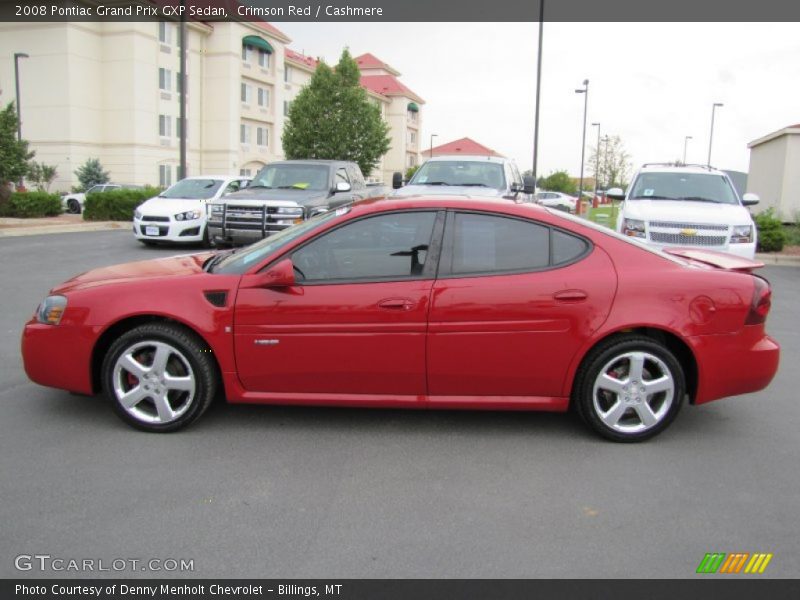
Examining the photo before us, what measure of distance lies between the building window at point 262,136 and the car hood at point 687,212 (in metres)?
47.4

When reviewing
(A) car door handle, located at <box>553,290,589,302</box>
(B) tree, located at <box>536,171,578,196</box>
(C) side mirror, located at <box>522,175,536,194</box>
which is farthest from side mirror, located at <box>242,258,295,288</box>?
(B) tree, located at <box>536,171,578,196</box>

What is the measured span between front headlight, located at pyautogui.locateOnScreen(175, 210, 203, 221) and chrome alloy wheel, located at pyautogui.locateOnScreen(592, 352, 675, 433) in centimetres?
1236

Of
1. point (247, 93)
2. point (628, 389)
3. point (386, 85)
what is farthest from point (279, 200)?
point (386, 85)

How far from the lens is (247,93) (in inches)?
2093

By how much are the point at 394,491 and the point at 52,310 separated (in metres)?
2.56

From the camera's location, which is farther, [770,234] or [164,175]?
[164,175]

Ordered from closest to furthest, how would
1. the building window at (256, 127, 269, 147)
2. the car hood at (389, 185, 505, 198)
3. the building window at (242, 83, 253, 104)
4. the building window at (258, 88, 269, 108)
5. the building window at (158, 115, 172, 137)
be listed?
the car hood at (389, 185, 505, 198) → the building window at (158, 115, 172, 137) → the building window at (242, 83, 253, 104) → the building window at (258, 88, 269, 108) → the building window at (256, 127, 269, 147)

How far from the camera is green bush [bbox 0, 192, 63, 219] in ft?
71.3

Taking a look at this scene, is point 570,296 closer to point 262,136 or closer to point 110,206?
point 110,206

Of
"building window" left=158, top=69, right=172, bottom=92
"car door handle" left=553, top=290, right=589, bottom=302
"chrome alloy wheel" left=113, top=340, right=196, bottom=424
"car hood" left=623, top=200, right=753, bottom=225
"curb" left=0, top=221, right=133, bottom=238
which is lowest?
"chrome alloy wheel" left=113, top=340, right=196, bottom=424

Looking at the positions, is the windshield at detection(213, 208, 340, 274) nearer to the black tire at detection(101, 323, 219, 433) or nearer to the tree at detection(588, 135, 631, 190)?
the black tire at detection(101, 323, 219, 433)

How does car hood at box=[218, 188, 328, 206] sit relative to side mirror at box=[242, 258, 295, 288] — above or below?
above
